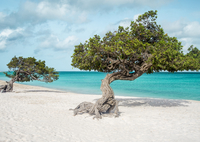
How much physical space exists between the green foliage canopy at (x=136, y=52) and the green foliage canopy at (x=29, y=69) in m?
11.2

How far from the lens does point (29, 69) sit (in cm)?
2267

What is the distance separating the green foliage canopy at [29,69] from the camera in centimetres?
2284

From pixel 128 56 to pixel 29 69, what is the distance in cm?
1570

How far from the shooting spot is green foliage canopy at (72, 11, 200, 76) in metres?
10.8

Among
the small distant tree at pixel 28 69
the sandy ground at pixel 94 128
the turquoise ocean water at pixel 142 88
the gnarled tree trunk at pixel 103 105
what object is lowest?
the turquoise ocean water at pixel 142 88

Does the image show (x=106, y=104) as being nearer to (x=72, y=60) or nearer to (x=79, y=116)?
(x=79, y=116)

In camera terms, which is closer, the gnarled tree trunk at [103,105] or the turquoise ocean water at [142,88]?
the gnarled tree trunk at [103,105]

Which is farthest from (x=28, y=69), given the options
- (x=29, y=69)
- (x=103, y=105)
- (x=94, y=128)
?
(x=94, y=128)

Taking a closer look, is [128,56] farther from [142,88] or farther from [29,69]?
[142,88]

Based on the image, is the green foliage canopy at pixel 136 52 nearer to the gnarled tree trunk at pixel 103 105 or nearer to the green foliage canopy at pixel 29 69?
the gnarled tree trunk at pixel 103 105

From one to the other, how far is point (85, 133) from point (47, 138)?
5.44ft

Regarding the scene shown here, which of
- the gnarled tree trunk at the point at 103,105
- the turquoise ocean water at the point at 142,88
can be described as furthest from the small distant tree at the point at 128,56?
the turquoise ocean water at the point at 142,88

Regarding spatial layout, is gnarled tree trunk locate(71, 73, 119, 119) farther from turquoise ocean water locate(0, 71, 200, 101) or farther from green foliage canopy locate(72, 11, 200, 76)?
turquoise ocean water locate(0, 71, 200, 101)

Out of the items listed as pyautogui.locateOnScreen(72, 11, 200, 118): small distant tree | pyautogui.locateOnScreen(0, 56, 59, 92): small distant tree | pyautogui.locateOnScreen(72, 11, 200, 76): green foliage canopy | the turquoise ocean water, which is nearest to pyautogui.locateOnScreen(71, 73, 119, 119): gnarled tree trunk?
pyautogui.locateOnScreen(72, 11, 200, 118): small distant tree
